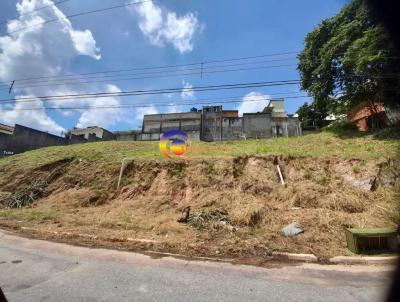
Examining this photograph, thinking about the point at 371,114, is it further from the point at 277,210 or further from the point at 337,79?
the point at 277,210

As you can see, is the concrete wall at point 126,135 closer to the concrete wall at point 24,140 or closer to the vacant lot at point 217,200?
the concrete wall at point 24,140

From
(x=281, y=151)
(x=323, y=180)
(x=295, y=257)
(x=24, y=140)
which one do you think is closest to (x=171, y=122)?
(x=24, y=140)

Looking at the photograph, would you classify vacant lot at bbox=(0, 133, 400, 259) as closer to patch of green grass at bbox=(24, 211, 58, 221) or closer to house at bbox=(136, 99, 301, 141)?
patch of green grass at bbox=(24, 211, 58, 221)

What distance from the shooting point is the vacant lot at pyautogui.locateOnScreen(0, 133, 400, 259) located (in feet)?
20.9

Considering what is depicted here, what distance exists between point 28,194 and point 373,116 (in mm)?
22088

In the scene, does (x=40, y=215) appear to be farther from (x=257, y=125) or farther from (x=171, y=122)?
(x=171, y=122)

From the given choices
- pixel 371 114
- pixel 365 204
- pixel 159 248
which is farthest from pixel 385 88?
pixel 159 248

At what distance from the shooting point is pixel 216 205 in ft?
27.9

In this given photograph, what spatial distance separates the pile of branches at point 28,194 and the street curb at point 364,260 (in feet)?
38.8

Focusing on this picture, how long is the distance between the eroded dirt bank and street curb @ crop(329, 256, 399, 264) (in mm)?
220

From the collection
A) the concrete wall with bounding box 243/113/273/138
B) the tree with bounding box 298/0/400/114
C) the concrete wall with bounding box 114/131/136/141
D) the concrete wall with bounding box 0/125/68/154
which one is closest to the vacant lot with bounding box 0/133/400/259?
the tree with bounding box 298/0/400/114

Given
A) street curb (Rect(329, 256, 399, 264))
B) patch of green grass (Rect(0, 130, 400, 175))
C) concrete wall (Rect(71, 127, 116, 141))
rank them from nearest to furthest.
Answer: street curb (Rect(329, 256, 399, 264))
patch of green grass (Rect(0, 130, 400, 175))
concrete wall (Rect(71, 127, 116, 141))

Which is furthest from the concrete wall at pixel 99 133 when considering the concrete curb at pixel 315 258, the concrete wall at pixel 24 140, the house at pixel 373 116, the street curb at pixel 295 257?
the street curb at pixel 295 257

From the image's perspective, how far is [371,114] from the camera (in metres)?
18.5
